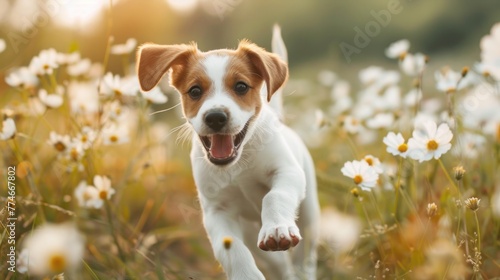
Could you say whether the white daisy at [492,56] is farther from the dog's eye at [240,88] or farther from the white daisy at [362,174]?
the dog's eye at [240,88]

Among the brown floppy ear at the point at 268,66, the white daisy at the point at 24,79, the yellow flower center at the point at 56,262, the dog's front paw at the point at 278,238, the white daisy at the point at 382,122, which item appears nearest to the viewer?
the yellow flower center at the point at 56,262

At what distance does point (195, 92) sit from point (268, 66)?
40cm

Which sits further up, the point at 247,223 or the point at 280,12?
the point at 280,12

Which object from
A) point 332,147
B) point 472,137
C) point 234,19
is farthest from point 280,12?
point 472,137

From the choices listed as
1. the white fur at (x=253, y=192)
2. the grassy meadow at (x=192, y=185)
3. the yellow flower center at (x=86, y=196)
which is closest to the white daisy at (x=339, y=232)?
the grassy meadow at (x=192, y=185)

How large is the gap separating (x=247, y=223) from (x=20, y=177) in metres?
1.46

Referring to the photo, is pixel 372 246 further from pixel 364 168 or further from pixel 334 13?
pixel 334 13

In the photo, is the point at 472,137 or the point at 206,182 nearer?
the point at 206,182

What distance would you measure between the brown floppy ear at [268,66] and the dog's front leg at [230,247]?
0.66 meters

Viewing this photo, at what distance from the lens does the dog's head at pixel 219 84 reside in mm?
2941

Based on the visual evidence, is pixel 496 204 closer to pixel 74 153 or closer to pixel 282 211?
pixel 282 211

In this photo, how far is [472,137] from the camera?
12.7ft

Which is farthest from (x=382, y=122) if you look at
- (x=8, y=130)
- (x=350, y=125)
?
(x=8, y=130)

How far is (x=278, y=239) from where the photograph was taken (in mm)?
2525
